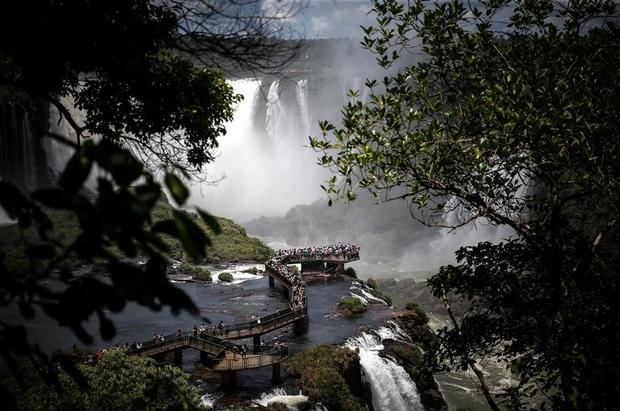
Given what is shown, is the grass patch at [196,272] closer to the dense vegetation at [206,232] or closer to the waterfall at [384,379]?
the dense vegetation at [206,232]

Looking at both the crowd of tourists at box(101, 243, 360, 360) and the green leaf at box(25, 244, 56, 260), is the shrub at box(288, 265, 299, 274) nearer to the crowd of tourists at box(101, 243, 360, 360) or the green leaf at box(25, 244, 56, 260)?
the crowd of tourists at box(101, 243, 360, 360)

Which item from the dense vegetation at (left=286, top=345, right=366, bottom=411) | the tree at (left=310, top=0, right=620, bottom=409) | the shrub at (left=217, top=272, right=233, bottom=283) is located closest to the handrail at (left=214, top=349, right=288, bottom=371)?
the dense vegetation at (left=286, top=345, right=366, bottom=411)

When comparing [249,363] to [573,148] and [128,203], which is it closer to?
[573,148]

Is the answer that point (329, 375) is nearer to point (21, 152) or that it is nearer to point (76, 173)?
point (76, 173)

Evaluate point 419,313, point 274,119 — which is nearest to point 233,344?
point 419,313

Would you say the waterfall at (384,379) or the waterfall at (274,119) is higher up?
the waterfall at (274,119)

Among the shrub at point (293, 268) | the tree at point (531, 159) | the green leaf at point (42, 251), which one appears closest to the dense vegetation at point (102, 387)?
the tree at point (531, 159)

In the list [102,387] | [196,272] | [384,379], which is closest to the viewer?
[102,387]
